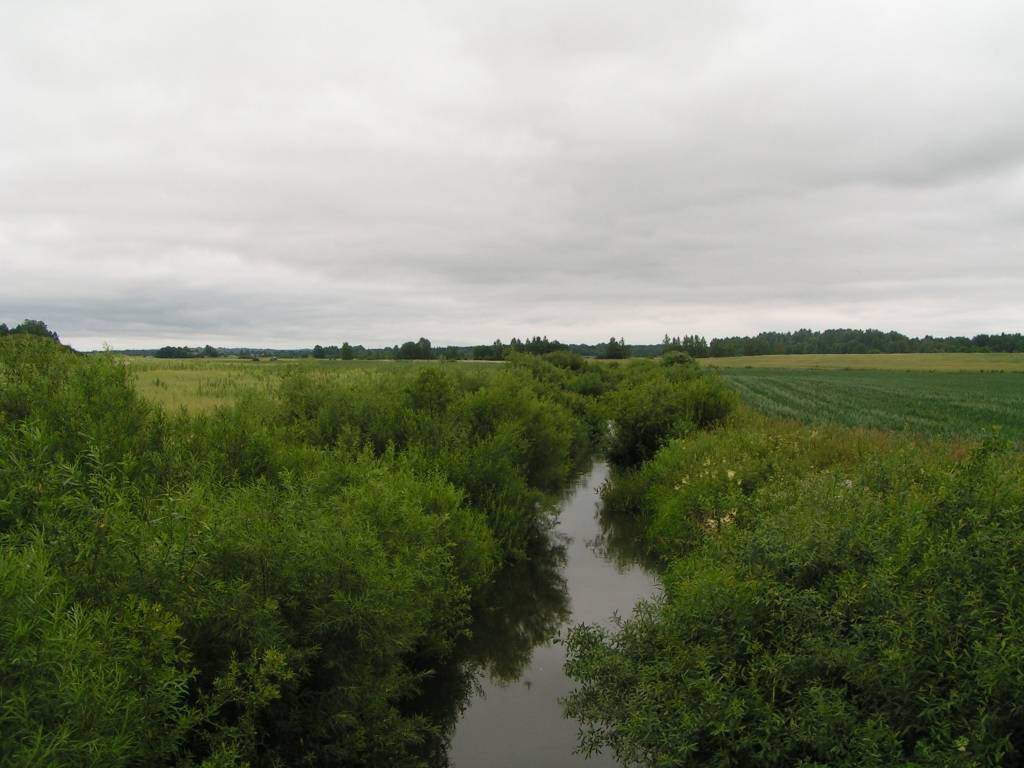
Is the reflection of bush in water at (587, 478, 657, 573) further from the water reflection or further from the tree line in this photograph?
the tree line

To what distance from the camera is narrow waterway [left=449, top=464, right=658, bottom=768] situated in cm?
625

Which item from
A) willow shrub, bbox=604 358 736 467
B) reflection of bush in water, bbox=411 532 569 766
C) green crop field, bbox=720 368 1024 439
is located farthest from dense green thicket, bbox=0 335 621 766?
green crop field, bbox=720 368 1024 439

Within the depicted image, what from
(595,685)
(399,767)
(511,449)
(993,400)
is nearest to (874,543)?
(595,685)

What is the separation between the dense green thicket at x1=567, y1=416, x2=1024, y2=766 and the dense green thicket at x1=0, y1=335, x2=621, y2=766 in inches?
79.4

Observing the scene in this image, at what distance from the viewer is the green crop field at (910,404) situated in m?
23.5

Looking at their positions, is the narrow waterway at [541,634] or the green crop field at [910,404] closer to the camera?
the narrow waterway at [541,634]

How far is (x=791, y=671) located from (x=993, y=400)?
1469 inches

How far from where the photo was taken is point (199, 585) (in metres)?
4.22

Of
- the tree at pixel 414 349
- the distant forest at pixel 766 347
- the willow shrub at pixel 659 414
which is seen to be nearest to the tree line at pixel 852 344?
the distant forest at pixel 766 347

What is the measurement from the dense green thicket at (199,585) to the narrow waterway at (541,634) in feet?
2.21

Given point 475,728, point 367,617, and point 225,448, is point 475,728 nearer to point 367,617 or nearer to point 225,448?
point 367,617

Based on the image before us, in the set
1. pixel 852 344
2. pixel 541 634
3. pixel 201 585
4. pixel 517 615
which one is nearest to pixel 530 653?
pixel 541 634

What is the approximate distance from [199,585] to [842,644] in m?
4.32

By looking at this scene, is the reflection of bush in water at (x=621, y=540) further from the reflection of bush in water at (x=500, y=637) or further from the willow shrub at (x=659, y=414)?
the willow shrub at (x=659, y=414)
